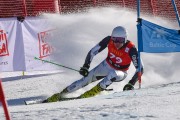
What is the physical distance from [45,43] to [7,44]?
3.49 ft

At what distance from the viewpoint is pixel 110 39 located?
30.8ft

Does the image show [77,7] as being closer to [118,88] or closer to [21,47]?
[21,47]

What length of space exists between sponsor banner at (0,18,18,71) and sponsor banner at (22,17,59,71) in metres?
0.35

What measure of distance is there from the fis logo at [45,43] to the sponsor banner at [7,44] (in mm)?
714

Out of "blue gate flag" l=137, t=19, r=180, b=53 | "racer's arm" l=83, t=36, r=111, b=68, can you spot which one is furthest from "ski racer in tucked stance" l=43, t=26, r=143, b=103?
"blue gate flag" l=137, t=19, r=180, b=53

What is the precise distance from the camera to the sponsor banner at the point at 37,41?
41.4 ft

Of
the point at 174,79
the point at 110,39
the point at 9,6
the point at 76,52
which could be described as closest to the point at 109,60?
Answer: the point at 110,39

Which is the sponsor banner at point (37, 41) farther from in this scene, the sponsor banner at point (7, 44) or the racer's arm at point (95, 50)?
the racer's arm at point (95, 50)

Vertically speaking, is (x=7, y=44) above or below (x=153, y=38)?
below

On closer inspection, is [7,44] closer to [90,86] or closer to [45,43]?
[45,43]

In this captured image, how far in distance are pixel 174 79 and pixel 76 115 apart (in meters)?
5.47

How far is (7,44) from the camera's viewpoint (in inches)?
482

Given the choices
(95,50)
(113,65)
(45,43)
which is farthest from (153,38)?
(45,43)

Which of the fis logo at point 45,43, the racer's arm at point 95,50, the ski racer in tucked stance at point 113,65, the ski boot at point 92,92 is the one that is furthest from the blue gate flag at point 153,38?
the fis logo at point 45,43
